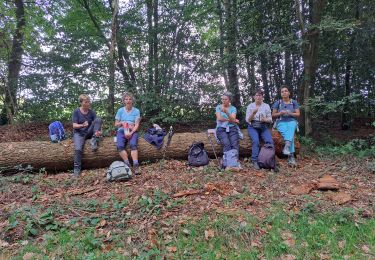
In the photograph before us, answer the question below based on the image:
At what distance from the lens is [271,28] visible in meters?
10.1

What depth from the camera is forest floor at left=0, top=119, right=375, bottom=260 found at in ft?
12.2

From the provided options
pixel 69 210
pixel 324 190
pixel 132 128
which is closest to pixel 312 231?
pixel 324 190

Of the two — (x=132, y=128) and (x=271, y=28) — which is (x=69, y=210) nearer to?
(x=132, y=128)

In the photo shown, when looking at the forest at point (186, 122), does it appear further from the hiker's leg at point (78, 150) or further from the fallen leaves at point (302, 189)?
the hiker's leg at point (78, 150)

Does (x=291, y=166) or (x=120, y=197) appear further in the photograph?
(x=291, y=166)

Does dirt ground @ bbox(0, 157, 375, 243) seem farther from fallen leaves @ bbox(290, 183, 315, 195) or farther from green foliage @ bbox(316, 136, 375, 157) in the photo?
green foliage @ bbox(316, 136, 375, 157)

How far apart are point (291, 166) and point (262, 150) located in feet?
2.81

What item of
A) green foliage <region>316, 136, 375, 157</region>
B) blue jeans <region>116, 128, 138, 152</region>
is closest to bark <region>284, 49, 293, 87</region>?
green foliage <region>316, 136, 375, 157</region>

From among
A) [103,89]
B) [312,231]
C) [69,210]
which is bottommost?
[312,231]

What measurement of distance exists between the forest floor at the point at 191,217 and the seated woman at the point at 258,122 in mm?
1137

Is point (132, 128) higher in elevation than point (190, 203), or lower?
higher

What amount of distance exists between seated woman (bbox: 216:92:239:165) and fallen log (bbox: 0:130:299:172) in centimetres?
56

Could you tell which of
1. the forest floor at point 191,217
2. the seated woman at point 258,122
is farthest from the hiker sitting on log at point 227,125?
the forest floor at point 191,217

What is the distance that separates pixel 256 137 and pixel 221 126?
85cm
